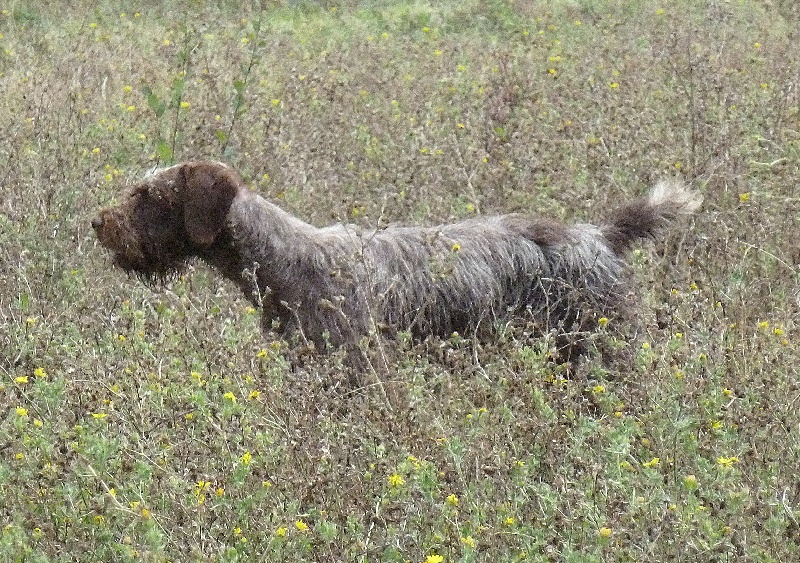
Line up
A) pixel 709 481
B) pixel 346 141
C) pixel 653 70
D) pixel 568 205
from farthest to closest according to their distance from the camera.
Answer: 1. pixel 653 70
2. pixel 346 141
3. pixel 568 205
4. pixel 709 481

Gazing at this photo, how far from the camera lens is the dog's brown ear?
5305 mm

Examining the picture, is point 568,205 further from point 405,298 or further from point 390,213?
point 405,298

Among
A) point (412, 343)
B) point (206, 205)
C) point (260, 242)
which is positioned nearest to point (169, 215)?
point (206, 205)

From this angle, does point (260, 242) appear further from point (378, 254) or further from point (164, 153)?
point (164, 153)

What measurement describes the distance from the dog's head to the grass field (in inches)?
11.0

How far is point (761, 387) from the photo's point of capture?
3.93m

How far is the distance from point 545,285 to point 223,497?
7.95ft

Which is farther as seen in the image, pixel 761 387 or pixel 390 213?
pixel 390 213

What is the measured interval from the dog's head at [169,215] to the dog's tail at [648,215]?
1.86m

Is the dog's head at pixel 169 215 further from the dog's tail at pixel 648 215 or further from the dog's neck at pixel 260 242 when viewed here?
the dog's tail at pixel 648 215

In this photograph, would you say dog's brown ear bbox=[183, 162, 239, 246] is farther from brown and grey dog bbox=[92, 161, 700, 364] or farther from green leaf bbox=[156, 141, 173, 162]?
green leaf bbox=[156, 141, 173, 162]

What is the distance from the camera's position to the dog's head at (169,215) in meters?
5.31

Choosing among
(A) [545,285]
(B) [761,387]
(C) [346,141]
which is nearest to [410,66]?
(C) [346,141]

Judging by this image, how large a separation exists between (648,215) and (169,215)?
2.29m
